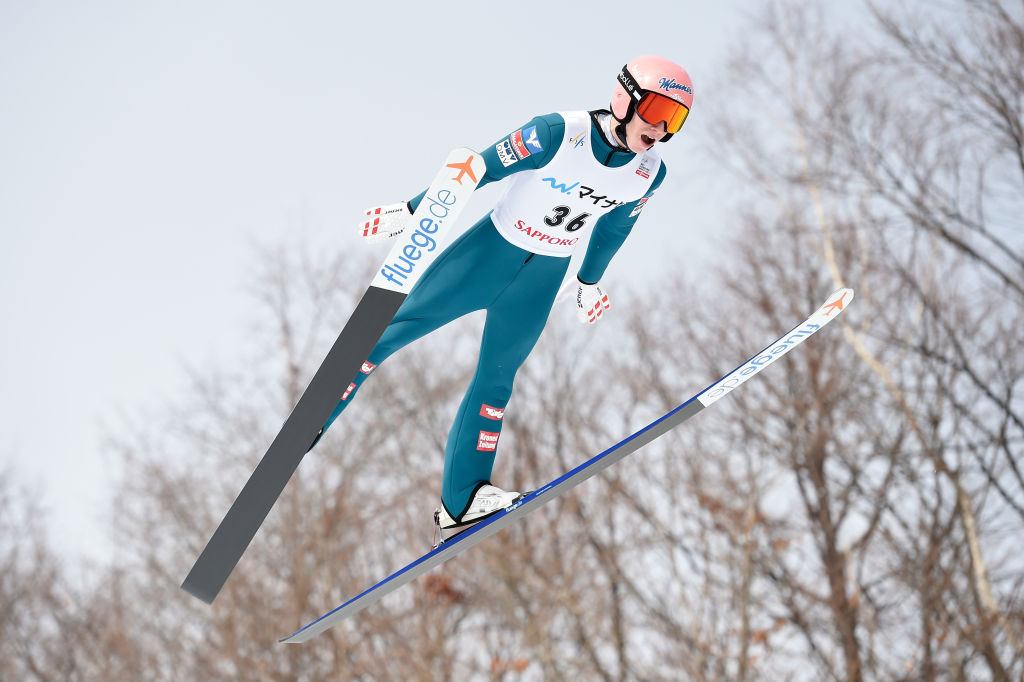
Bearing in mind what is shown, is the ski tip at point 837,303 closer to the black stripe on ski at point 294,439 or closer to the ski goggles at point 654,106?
the ski goggles at point 654,106

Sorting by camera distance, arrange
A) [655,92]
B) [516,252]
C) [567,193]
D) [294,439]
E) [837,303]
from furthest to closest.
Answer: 1. [837,303]
2. [516,252]
3. [567,193]
4. [294,439]
5. [655,92]

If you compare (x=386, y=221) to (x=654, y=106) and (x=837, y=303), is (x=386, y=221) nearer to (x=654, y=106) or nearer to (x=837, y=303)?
(x=654, y=106)

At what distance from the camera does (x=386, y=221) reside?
2951 mm

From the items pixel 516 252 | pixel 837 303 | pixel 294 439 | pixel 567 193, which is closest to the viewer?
pixel 294 439

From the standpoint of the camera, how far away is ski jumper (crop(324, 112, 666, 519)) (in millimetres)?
2949

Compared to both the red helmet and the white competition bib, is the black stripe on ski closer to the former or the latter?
the white competition bib

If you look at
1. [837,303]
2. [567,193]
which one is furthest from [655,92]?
[837,303]

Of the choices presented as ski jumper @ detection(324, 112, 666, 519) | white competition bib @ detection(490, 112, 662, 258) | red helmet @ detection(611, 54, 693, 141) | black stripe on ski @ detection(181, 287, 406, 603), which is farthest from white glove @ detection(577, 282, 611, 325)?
black stripe on ski @ detection(181, 287, 406, 603)

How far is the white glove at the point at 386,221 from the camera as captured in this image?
2938 mm

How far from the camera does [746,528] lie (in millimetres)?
9977

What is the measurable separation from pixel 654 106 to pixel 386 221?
967 millimetres

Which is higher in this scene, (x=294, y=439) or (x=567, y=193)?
(x=567, y=193)

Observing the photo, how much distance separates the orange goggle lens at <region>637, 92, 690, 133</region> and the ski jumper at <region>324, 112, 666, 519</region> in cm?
18

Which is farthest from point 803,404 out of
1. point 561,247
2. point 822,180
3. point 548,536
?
point 561,247
